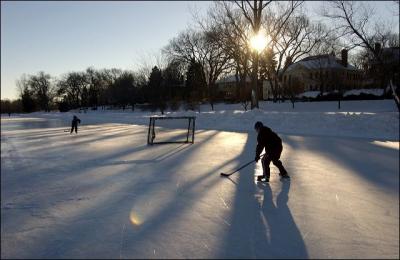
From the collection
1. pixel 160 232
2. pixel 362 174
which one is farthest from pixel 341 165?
pixel 160 232

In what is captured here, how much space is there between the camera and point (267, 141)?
24.1 ft

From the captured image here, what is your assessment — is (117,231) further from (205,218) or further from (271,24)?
(271,24)

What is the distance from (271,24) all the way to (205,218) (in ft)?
82.8

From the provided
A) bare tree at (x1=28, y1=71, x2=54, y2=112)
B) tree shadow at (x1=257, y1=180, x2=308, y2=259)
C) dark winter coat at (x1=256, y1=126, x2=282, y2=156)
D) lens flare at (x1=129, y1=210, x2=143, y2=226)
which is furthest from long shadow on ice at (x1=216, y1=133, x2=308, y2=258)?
bare tree at (x1=28, y1=71, x2=54, y2=112)

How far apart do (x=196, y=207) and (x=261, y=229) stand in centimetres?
123

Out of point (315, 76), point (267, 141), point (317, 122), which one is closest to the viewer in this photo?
point (267, 141)

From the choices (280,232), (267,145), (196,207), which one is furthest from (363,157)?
(280,232)

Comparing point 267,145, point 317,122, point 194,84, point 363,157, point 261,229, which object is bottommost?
point 363,157

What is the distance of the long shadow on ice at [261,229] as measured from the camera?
157 inches

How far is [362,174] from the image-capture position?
7746mm

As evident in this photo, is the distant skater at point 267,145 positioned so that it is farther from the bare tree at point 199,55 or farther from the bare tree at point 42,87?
the bare tree at point 42,87

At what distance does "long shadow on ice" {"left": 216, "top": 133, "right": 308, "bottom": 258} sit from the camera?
3996 mm

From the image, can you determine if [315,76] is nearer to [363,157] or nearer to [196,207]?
[363,157]

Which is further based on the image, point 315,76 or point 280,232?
point 315,76
